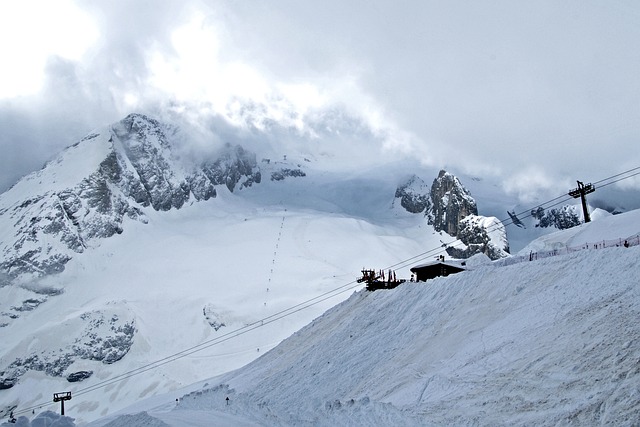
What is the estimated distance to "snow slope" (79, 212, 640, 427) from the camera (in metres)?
18.7

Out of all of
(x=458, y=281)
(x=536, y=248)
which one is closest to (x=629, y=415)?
(x=458, y=281)

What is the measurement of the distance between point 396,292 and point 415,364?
11.6m

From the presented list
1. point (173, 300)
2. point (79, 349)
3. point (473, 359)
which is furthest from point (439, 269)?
point (79, 349)

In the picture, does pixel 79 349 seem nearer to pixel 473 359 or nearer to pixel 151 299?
pixel 151 299

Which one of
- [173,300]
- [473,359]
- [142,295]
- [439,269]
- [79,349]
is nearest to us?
[473,359]

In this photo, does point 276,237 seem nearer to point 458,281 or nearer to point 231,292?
point 231,292

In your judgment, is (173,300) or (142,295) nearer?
(173,300)

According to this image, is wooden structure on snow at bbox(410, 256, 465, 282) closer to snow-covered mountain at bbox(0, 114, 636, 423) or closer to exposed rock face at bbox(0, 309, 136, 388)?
snow-covered mountain at bbox(0, 114, 636, 423)

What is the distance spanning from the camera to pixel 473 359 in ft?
81.5

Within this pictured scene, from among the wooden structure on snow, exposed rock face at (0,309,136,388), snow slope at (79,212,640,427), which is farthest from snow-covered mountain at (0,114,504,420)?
snow slope at (79,212,640,427)

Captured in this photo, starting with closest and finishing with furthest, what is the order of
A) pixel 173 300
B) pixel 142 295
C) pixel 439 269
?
pixel 439 269
pixel 173 300
pixel 142 295

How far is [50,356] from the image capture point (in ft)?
462

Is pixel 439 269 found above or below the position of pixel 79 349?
above

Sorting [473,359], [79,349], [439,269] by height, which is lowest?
[79,349]
